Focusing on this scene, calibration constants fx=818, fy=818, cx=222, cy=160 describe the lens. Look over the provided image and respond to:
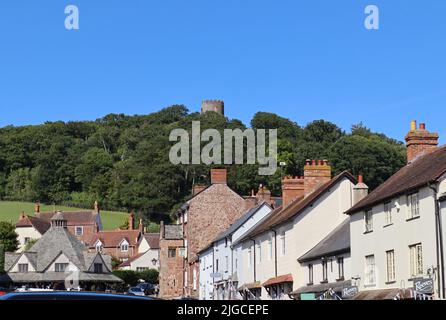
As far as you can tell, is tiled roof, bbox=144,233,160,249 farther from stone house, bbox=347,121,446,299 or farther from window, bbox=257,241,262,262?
stone house, bbox=347,121,446,299

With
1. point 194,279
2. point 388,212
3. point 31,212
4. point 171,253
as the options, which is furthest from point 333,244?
point 31,212

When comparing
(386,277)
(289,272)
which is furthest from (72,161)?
(386,277)

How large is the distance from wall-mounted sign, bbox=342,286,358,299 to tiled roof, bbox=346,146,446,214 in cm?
405

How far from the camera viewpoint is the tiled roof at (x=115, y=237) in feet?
491

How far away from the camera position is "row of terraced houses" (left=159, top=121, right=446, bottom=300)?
3353 cm

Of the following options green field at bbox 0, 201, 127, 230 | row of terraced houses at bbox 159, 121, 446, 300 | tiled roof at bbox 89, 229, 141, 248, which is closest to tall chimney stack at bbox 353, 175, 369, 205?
row of terraced houses at bbox 159, 121, 446, 300

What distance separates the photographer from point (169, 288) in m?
85.8

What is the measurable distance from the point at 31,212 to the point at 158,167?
35.7 meters

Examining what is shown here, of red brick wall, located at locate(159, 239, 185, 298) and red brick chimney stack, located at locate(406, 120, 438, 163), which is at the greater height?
red brick chimney stack, located at locate(406, 120, 438, 163)

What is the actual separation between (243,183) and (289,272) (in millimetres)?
93224

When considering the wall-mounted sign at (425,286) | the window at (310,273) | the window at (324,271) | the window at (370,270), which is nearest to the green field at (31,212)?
the window at (310,273)

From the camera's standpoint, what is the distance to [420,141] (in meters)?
42.2

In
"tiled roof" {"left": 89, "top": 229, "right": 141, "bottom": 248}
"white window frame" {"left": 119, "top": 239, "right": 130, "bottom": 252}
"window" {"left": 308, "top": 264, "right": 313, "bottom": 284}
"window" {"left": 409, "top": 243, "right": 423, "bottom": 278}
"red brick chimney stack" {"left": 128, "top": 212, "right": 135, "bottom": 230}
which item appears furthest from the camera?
"red brick chimney stack" {"left": 128, "top": 212, "right": 135, "bottom": 230}

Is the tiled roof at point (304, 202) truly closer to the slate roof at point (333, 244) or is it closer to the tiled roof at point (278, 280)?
the slate roof at point (333, 244)
